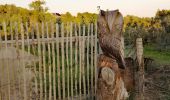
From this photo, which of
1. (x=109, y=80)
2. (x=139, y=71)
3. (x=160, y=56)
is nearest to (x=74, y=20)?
(x=160, y=56)

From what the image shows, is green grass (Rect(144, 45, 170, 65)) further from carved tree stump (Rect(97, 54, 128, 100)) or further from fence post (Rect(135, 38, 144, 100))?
carved tree stump (Rect(97, 54, 128, 100))

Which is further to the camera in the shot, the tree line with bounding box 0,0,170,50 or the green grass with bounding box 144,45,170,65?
the tree line with bounding box 0,0,170,50

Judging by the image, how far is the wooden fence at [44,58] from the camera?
6801 mm

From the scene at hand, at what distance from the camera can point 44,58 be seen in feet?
24.2

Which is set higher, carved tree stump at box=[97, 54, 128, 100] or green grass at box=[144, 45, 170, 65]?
carved tree stump at box=[97, 54, 128, 100]

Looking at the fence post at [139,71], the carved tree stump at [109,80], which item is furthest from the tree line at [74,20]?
the carved tree stump at [109,80]

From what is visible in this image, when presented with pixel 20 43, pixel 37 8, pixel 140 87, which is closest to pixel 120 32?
pixel 20 43

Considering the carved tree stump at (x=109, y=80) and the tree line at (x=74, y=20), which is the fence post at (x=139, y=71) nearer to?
the carved tree stump at (x=109, y=80)

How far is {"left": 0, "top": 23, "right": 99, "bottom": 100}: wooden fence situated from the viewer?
6.80m

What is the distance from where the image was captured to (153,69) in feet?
40.9

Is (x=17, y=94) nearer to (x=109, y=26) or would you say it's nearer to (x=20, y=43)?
(x=20, y=43)

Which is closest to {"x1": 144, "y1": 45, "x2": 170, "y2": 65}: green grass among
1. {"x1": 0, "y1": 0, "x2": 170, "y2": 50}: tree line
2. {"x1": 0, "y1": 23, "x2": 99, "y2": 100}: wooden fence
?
{"x1": 0, "y1": 0, "x2": 170, "y2": 50}: tree line

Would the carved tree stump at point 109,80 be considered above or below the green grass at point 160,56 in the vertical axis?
above

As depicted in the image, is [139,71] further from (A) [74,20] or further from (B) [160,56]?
(A) [74,20]
